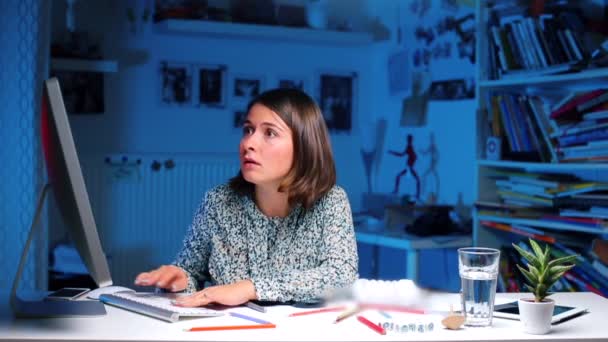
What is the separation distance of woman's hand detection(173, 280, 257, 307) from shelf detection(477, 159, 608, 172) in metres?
1.70

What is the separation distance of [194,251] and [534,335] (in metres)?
0.92

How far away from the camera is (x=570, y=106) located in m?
3.00

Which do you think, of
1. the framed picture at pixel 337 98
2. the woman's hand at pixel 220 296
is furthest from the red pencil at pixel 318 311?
the framed picture at pixel 337 98

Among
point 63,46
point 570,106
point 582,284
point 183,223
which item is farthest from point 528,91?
point 63,46

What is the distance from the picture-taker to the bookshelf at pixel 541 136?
9.58ft

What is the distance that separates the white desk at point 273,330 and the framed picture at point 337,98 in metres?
3.44

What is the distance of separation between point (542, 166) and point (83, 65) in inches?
98.9

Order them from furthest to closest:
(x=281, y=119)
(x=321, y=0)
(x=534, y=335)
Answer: (x=321, y=0)
(x=281, y=119)
(x=534, y=335)

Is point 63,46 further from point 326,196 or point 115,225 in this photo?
point 326,196

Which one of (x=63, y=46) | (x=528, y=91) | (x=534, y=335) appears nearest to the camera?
(x=534, y=335)

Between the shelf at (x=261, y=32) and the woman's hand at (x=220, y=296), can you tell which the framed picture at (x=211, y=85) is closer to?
the shelf at (x=261, y=32)

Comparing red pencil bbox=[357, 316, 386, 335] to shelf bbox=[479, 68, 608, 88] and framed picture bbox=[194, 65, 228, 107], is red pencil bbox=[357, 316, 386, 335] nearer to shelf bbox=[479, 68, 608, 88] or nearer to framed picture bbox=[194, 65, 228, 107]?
shelf bbox=[479, 68, 608, 88]

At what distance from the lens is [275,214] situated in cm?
196

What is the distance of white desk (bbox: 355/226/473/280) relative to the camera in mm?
3375
